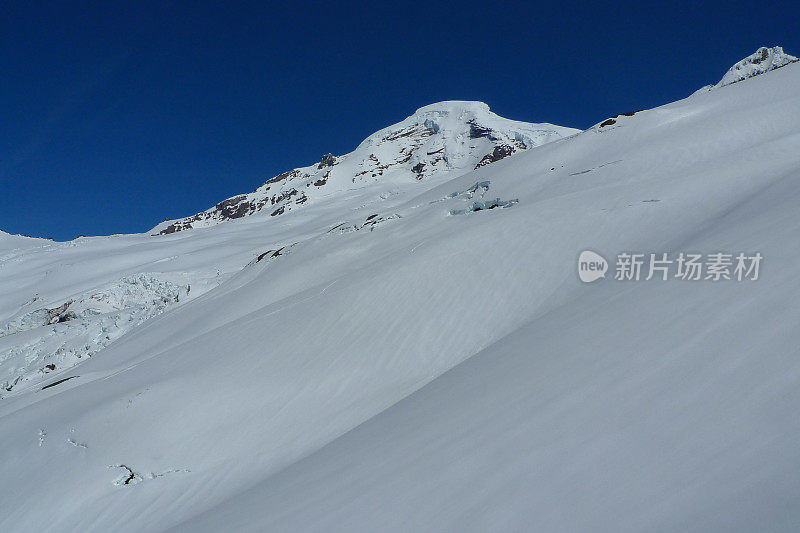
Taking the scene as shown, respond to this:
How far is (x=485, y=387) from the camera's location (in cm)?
524

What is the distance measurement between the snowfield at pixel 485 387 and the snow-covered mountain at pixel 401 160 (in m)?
65.1

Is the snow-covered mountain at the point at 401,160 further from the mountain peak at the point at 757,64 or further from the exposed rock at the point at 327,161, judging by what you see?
the mountain peak at the point at 757,64

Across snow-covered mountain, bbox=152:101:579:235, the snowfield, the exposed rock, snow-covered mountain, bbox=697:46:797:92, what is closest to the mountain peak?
snow-covered mountain, bbox=697:46:797:92

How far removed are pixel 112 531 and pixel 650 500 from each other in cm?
661

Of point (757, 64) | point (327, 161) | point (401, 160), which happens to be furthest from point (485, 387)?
point (327, 161)

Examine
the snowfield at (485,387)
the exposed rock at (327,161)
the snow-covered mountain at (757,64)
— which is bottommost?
the snowfield at (485,387)

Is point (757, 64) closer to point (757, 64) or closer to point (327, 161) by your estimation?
point (757, 64)

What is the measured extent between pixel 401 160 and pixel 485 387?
91.9 m

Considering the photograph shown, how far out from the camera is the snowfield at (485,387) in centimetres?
291

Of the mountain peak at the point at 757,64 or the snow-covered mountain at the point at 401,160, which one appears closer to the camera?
the mountain peak at the point at 757,64

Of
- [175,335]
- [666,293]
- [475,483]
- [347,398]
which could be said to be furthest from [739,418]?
[175,335]

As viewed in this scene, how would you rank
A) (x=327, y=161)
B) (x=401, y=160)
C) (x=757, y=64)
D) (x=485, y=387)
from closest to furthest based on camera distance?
(x=485, y=387), (x=757, y=64), (x=401, y=160), (x=327, y=161)

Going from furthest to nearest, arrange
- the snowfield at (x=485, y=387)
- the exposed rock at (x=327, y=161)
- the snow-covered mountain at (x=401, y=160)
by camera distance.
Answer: the exposed rock at (x=327, y=161) → the snow-covered mountain at (x=401, y=160) → the snowfield at (x=485, y=387)

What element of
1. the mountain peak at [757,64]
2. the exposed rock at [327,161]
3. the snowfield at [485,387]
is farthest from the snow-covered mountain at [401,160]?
the snowfield at [485,387]
